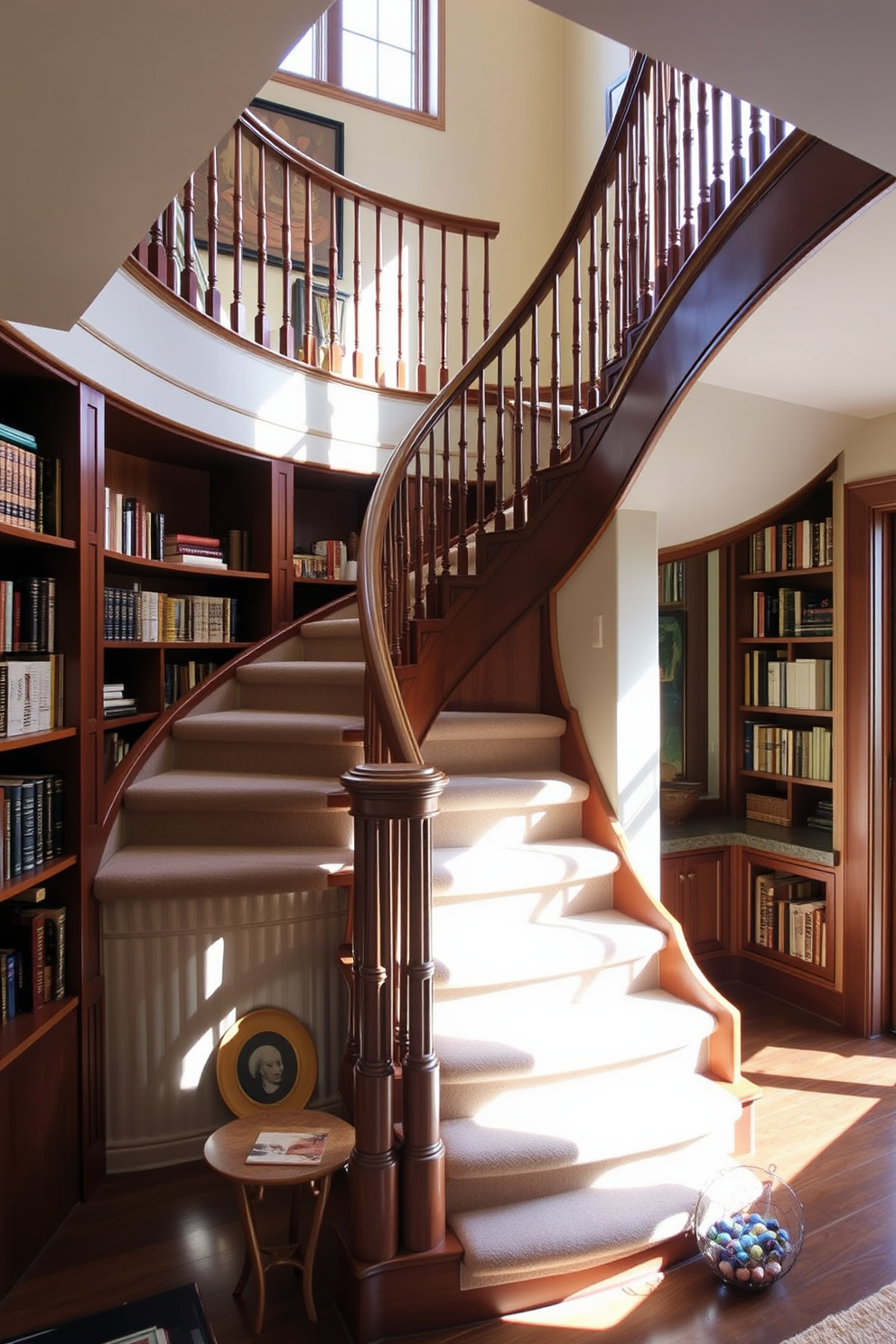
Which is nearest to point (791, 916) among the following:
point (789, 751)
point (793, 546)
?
point (789, 751)

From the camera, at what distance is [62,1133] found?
2713 mm

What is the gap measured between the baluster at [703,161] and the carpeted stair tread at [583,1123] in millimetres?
2617

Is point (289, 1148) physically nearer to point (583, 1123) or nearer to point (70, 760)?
point (583, 1123)

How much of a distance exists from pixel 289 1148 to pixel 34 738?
4.35 ft

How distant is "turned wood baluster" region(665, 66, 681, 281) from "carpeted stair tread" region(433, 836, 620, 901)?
2.01 meters

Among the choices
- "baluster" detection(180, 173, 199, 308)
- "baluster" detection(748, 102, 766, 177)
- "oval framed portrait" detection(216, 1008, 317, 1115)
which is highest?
"baluster" detection(180, 173, 199, 308)

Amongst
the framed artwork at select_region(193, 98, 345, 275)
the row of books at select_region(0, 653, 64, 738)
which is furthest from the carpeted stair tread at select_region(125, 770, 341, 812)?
the framed artwork at select_region(193, 98, 345, 275)

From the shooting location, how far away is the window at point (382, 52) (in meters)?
5.76

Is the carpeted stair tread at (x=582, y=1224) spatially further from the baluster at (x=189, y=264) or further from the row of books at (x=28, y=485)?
the baluster at (x=189, y=264)

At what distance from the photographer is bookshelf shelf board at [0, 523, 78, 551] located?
250 centimetres

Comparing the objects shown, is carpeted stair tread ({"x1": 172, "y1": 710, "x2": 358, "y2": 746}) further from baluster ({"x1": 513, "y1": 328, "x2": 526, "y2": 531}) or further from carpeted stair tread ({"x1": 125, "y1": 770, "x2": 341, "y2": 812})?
baluster ({"x1": 513, "y1": 328, "x2": 526, "y2": 531})

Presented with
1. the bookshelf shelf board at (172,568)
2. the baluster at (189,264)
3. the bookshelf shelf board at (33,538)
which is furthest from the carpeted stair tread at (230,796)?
the baluster at (189,264)

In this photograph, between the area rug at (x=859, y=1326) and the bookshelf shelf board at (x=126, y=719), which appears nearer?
the area rug at (x=859, y=1326)

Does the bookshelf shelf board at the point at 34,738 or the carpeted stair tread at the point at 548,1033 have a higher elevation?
the bookshelf shelf board at the point at 34,738
